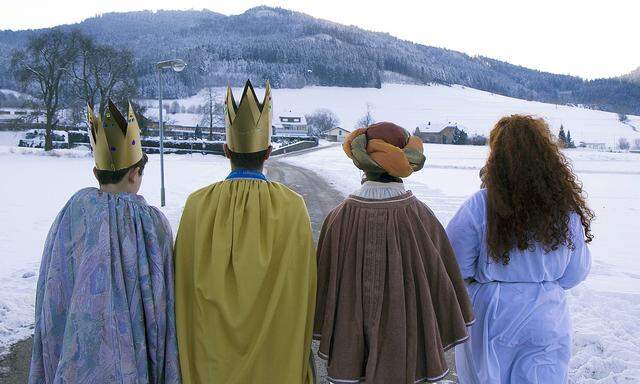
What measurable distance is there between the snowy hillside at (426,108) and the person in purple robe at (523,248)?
92.5 meters

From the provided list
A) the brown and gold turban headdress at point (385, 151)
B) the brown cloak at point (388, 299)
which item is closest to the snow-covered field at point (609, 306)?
the brown and gold turban headdress at point (385, 151)

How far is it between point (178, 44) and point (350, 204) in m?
180

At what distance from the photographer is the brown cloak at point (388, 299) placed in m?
2.44

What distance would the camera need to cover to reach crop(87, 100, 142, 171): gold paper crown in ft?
8.13

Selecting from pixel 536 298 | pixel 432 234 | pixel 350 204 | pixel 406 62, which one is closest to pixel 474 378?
pixel 536 298

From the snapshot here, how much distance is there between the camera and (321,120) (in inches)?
4023

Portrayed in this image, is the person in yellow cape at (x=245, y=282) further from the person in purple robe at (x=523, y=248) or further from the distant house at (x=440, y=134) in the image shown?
the distant house at (x=440, y=134)

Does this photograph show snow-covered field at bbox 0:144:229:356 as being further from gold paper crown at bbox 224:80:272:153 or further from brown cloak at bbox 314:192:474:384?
brown cloak at bbox 314:192:474:384

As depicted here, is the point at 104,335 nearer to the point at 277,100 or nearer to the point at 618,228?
the point at 618,228

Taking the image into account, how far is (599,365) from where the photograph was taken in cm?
408

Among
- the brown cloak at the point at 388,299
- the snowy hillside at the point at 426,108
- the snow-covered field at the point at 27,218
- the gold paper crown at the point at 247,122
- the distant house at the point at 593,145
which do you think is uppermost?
the snowy hillside at the point at 426,108

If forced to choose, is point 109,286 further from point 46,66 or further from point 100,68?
point 46,66

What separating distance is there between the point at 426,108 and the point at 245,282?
119 m

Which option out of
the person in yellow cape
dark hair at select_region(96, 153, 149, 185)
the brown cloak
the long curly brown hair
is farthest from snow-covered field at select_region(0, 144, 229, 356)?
the long curly brown hair
